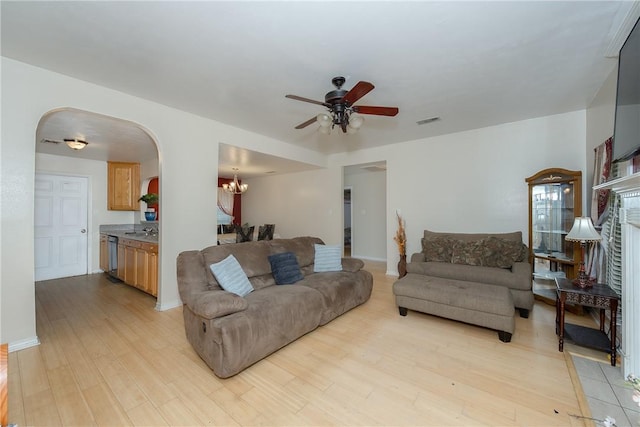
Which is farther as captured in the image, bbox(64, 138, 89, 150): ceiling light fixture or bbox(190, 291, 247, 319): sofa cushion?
bbox(64, 138, 89, 150): ceiling light fixture

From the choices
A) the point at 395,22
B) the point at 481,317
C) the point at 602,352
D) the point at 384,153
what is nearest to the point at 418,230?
the point at 384,153

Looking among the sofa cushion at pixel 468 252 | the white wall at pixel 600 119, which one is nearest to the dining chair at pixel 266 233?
the sofa cushion at pixel 468 252

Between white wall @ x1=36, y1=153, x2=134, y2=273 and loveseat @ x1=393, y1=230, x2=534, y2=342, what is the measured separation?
236 inches

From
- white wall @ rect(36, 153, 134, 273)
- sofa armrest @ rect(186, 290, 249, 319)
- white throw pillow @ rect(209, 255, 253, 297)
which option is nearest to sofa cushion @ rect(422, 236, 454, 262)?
white throw pillow @ rect(209, 255, 253, 297)

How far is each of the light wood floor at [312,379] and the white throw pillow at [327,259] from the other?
782 mm

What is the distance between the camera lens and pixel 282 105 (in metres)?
3.32

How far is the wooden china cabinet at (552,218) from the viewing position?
342 centimetres

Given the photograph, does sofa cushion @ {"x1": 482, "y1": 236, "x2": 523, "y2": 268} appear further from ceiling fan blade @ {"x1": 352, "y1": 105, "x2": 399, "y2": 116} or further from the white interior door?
the white interior door

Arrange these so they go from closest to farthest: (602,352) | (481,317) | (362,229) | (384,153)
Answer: (602,352), (481,317), (384,153), (362,229)

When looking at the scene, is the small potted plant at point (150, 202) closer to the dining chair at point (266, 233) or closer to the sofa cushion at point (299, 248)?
the dining chair at point (266, 233)

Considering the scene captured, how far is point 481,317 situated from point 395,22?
109 inches

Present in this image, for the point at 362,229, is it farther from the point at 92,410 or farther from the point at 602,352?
the point at 92,410

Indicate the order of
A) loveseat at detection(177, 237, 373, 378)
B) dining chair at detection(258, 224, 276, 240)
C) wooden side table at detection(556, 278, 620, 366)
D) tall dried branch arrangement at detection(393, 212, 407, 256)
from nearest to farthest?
1. loveseat at detection(177, 237, 373, 378)
2. wooden side table at detection(556, 278, 620, 366)
3. tall dried branch arrangement at detection(393, 212, 407, 256)
4. dining chair at detection(258, 224, 276, 240)

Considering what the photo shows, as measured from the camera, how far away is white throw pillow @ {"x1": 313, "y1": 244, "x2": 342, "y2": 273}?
11.6ft
